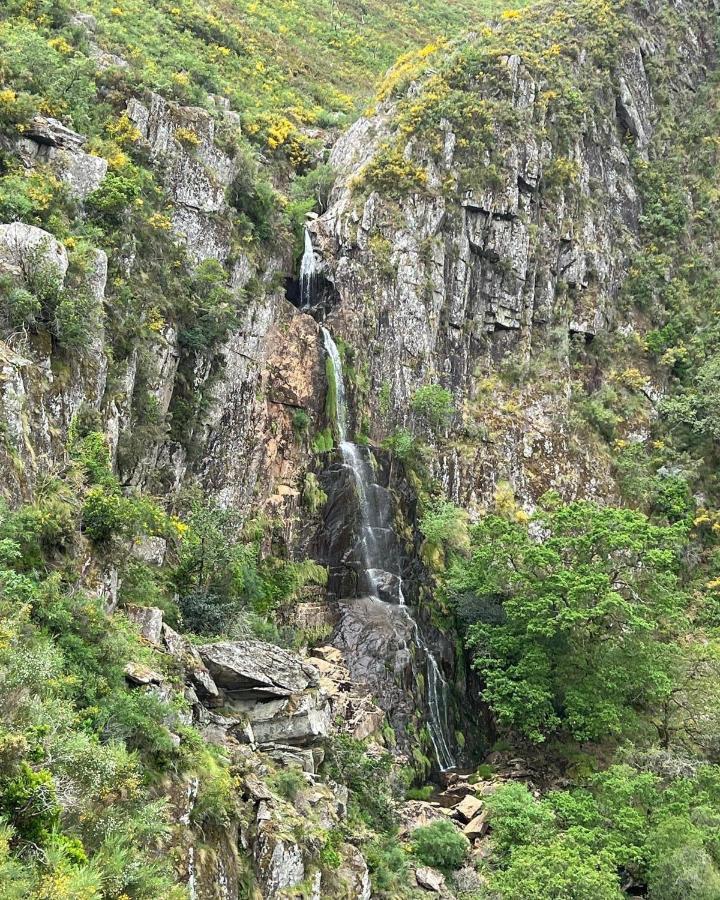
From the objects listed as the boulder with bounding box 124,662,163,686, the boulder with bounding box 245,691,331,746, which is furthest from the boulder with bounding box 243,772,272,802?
the boulder with bounding box 245,691,331,746

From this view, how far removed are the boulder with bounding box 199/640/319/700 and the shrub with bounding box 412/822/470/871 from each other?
4.37 metres

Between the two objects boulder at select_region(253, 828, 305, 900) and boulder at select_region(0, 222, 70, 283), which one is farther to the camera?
boulder at select_region(0, 222, 70, 283)

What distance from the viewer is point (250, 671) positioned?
15172 millimetres

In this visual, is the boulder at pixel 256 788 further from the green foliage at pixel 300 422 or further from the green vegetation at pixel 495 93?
the green vegetation at pixel 495 93

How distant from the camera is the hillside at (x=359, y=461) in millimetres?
11281

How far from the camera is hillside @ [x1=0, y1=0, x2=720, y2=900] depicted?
1128cm

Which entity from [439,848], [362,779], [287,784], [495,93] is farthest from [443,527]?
[495,93]

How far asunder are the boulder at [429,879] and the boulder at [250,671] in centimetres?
462

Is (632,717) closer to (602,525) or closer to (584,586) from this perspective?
(584,586)

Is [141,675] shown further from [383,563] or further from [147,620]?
[383,563]

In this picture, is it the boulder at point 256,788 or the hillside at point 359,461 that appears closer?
the hillside at point 359,461

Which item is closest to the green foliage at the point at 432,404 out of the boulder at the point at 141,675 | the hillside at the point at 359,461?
the hillside at the point at 359,461

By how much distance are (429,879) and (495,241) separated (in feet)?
101

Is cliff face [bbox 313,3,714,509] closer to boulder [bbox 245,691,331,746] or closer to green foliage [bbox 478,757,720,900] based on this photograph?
green foliage [bbox 478,757,720,900]
